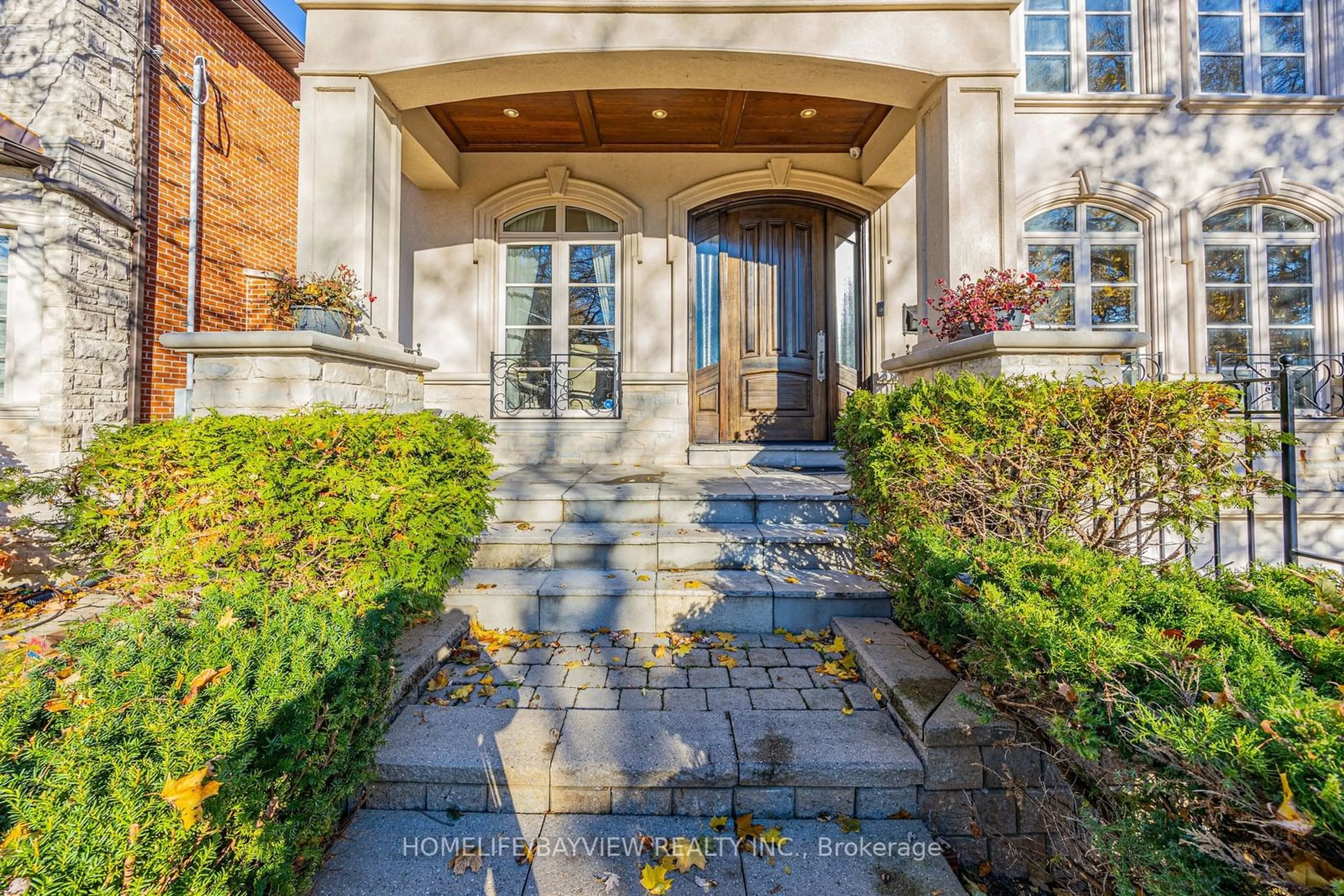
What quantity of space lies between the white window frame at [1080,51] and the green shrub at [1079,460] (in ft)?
19.3

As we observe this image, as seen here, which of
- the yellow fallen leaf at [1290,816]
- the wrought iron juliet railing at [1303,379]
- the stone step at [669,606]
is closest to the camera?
the yellow fallen leaf at [1290,816]

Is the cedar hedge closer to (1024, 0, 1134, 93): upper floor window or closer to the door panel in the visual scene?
the door panel

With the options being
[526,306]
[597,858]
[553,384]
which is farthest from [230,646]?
[526,306]

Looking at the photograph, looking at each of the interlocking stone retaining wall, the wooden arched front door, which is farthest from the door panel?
the interlocking stone retaining wall

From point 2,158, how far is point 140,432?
4207 millimetres

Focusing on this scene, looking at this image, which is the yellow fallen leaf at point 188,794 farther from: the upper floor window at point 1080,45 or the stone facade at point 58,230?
the upper floor window at point 1080,45

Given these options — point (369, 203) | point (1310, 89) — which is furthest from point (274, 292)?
point (1310, 89)

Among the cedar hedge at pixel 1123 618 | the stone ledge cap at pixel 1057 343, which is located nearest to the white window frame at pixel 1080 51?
the stone ledge cap at pixel 1057 343

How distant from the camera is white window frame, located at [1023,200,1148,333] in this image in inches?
252

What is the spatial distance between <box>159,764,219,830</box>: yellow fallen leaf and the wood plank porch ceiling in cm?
544

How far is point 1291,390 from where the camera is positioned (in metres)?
2.93

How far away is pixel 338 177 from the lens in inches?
165

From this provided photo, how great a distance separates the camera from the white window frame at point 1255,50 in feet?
21.0

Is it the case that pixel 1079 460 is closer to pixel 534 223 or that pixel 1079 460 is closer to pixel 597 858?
pixel 597 858
